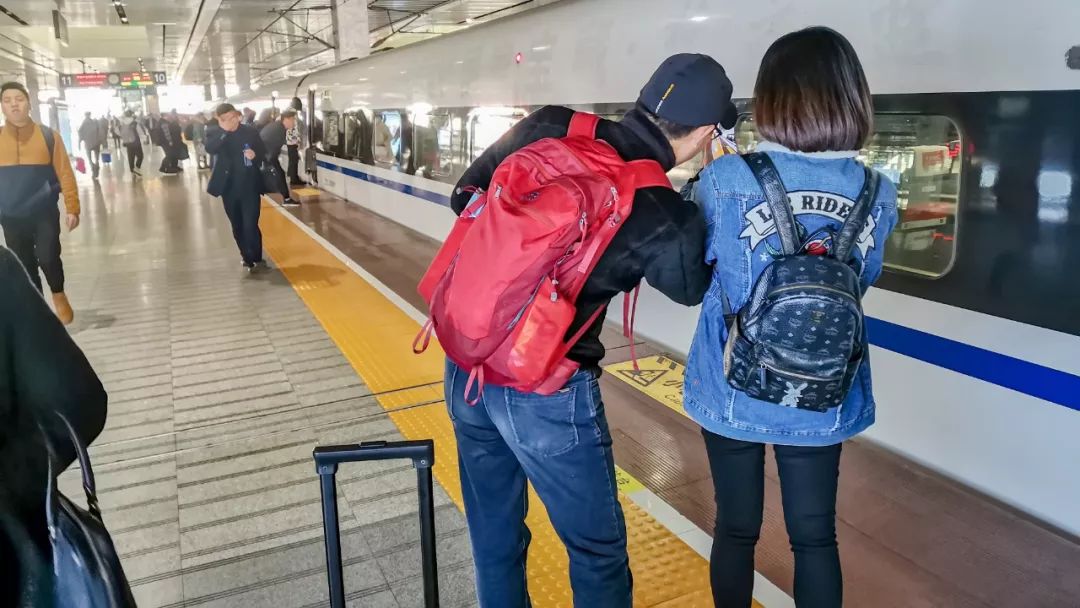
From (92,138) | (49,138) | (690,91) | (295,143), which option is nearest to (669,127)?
(690,91)

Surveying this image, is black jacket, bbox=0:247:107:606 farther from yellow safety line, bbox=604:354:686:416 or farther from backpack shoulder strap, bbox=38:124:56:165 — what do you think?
backpack shoulder strap, bbox=38:124:56:165

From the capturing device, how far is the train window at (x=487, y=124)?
6.75m

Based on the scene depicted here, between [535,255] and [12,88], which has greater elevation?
[12,88]

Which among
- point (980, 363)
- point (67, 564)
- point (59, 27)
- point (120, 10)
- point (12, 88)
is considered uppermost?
point (120, 10)

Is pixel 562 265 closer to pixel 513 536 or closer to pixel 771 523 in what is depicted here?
pixel 513 536

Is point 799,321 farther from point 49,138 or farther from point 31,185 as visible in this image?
point 49,138

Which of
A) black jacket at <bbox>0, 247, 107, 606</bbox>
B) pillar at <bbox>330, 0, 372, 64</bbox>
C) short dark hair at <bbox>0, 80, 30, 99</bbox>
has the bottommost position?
black jacket at <bbox>0, 247, 107, 606</bbox>

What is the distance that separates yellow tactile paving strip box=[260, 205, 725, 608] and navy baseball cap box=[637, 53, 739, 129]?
1.65m

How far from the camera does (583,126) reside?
173 centimetres

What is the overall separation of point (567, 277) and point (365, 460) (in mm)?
749

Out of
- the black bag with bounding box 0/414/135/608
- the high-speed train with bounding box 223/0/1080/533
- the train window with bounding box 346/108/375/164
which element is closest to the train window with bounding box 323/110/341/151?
the train window with bounding box 346/108/375/164

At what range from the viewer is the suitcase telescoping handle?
5.97 ft

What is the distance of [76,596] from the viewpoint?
1.26 meters

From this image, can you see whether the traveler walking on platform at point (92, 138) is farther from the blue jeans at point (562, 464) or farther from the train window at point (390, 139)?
the blue jeans at point (562, 464)
